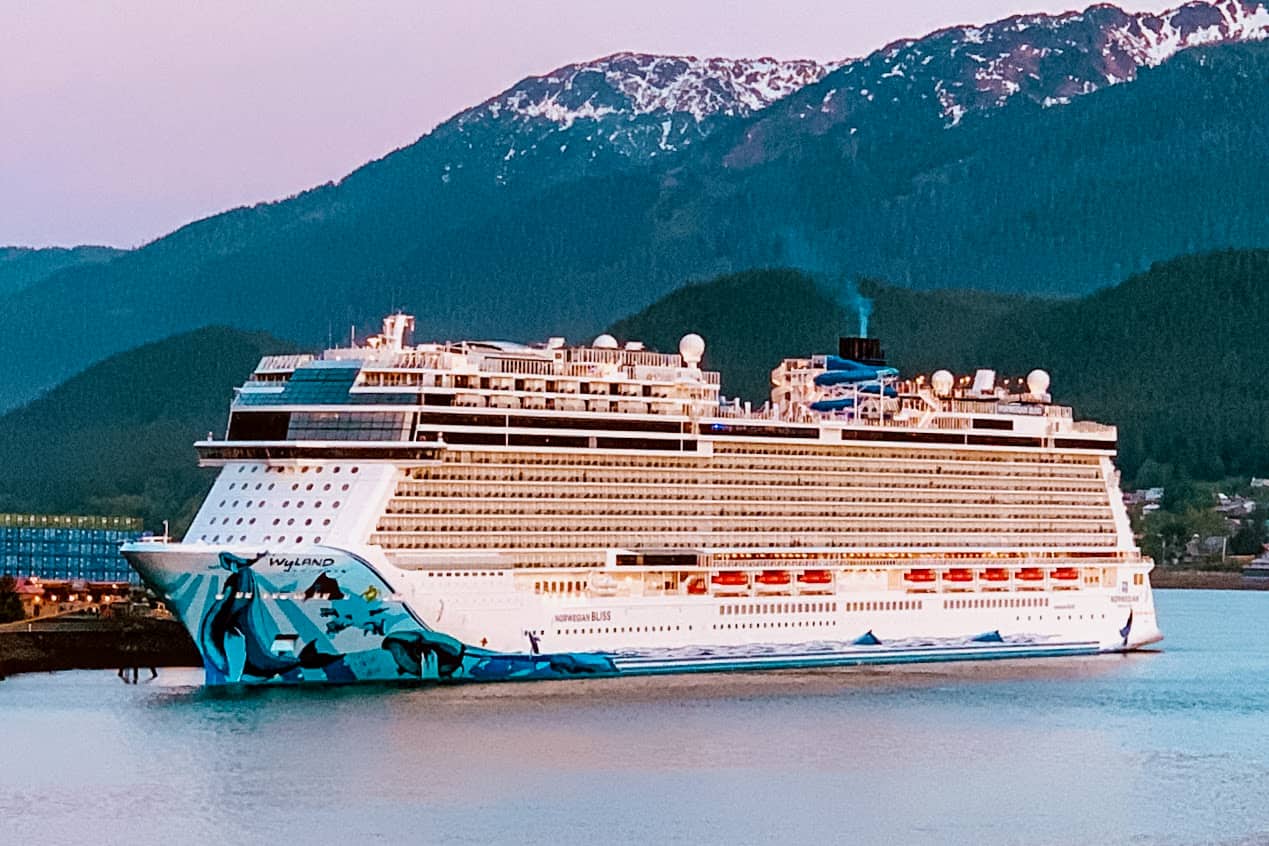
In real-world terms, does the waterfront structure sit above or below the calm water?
above

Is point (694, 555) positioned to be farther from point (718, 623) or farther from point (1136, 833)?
point (1136, 833)

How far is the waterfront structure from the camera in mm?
102000

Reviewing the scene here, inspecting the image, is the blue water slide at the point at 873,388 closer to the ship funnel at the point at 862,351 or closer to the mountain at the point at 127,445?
the ship funnel at the point at 862,351

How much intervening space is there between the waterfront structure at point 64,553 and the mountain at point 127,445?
27.8 metres

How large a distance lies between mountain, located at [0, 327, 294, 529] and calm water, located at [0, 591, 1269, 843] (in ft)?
251

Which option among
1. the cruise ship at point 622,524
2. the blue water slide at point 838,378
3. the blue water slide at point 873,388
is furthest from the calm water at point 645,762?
the blue water slide at point 838,378

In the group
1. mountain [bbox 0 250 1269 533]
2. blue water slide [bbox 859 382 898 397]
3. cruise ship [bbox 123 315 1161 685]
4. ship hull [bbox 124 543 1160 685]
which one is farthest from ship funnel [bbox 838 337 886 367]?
mountain [bbox 0 250 1269 533]

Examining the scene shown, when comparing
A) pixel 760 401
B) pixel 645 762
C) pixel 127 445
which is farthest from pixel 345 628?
pixel 760 401

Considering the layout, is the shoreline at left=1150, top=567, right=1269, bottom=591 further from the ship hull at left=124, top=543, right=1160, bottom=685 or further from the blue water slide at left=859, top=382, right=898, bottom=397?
the ship hull at left=124, top=543, right=1160, bottom=685

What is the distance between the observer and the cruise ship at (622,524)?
2317 inches

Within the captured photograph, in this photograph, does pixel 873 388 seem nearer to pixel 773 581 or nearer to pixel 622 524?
pixel 773 581

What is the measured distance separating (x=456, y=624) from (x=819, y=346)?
441 feet

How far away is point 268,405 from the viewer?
200 feet

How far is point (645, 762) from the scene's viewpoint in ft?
166
